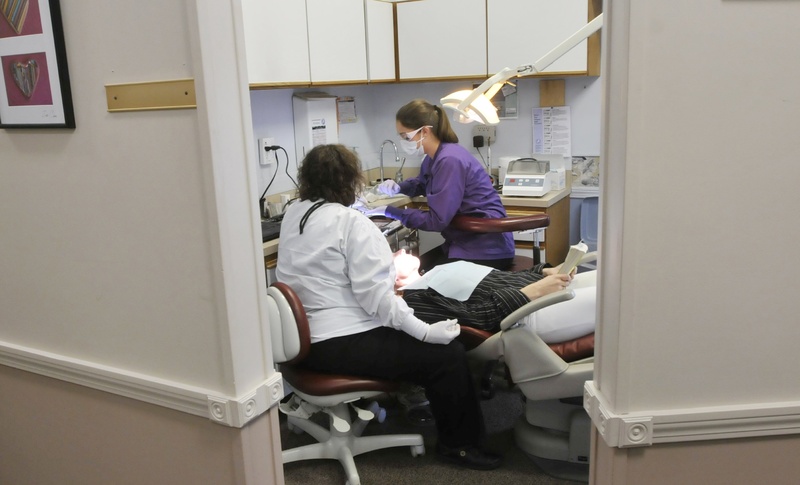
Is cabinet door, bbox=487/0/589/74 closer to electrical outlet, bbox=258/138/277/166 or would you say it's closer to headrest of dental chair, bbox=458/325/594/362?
electrical outlet, bbox=258/138/277/166

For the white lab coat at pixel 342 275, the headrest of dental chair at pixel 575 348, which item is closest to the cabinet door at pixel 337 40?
the white lab coat at pixel 342 275

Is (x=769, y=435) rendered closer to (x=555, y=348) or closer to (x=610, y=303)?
(x=610, y=303)

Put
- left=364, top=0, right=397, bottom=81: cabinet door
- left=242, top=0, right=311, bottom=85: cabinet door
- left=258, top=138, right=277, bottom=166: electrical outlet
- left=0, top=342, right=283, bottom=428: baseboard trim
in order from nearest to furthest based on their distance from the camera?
left=0, top=342, right=283, bottom=428: baseboard trim, left=242, top=0, right=311, bottom=85: cabinet door, left=258, top=138, right=277, bottom=166: electrical outlet, left=364, top=0, right=397, bottom=81: cabinet door

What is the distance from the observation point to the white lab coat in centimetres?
225

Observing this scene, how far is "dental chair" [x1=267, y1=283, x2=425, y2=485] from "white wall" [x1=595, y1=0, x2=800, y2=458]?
1.05 meters

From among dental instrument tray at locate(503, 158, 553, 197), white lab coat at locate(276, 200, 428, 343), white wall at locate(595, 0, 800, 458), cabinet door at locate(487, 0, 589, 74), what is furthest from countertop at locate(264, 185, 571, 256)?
white wall at locate(595, 0, 800, 458)

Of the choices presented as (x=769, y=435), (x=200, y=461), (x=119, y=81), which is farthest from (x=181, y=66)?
(x=769, y=435)

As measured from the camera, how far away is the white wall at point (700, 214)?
3.96 feet

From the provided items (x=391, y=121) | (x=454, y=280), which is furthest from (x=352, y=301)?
(x=391, y=121)

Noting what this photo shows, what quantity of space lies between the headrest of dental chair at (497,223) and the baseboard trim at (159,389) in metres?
1.57

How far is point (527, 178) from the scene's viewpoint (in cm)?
385

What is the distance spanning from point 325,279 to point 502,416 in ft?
→ 3.33

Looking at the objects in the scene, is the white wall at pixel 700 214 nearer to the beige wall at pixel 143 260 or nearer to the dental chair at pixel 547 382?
the dental chair at pixel 547 382

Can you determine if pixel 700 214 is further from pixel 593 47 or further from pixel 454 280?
pixel 593 47
